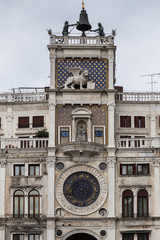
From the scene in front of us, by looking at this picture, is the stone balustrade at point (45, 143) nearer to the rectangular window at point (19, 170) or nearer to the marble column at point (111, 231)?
the rectangular window at point (19, 170)

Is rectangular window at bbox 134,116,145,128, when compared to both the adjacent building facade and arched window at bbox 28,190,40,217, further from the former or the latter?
arched window at bbox 28,190,40,217

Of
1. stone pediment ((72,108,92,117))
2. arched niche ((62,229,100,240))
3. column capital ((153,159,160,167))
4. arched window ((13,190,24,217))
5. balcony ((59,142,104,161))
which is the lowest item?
arched niche ((62,229,100,240))

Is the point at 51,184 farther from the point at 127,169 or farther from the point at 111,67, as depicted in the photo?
the point at 111,67

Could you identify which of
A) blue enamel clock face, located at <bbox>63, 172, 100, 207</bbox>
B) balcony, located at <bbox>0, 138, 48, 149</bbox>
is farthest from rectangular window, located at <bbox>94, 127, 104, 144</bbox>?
balcony, located at <bbox>0, 138, 48, 149</bbox>

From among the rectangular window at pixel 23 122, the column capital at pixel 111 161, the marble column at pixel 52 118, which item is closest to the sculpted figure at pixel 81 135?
the marble column at pixel 52 118

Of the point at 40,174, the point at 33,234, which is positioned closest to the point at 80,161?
the point at 40,174

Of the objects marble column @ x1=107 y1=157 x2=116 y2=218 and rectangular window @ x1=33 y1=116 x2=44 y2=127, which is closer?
marble column @ x1=107 y1=157 x2=116 y2=218

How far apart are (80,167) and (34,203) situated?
4.75 m

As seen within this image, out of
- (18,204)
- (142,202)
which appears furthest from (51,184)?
(142,202)

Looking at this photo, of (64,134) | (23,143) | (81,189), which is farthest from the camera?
(23,143)

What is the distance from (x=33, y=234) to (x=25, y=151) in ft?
22.2

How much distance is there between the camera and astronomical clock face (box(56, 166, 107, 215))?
5784cm

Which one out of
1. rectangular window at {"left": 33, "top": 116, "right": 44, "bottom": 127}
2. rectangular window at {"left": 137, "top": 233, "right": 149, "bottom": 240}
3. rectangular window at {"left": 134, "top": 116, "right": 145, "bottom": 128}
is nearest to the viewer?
rectangular window at {"left": 137, "top": 233, "right": 149, "bottom": 240}

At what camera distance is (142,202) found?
58.0 m
